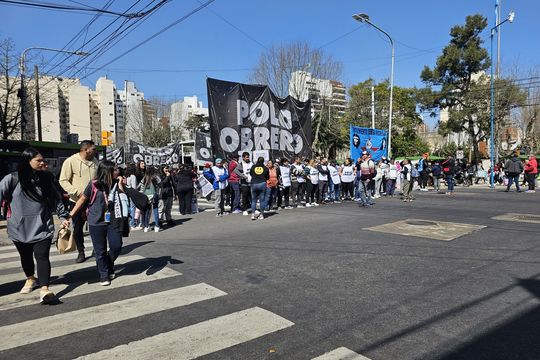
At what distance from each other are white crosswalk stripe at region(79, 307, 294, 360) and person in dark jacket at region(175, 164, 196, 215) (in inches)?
350

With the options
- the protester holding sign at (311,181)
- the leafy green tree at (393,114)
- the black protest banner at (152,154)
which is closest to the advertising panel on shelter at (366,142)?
the protester holding sign at (311,181)

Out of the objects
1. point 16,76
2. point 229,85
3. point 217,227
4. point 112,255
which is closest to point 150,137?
point 16,76

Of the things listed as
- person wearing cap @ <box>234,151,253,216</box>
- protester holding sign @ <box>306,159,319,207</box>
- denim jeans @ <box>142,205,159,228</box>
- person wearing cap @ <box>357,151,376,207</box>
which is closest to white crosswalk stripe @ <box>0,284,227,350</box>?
denim jeans @ <box>142,205,159,228</box>

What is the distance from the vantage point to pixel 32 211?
462cm

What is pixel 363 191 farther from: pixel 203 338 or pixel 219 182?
pixel 203 338

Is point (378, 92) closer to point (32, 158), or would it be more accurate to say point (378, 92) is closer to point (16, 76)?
point (16, 76)

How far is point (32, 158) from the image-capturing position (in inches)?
185

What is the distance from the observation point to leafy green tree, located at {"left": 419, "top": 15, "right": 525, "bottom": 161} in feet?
107

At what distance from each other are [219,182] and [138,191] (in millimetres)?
5532

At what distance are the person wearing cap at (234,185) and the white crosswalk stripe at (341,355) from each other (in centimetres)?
924

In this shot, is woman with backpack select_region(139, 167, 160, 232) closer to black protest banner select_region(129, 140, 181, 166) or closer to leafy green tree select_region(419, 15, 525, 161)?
black protest banner select_region(129, 140, 181, 166)

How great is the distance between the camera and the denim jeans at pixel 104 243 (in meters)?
5.17

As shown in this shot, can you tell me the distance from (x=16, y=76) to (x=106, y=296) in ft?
80.8

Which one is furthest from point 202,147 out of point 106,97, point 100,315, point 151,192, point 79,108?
point 79,108
